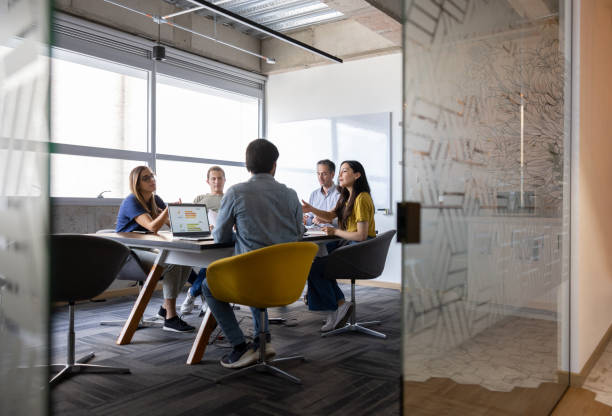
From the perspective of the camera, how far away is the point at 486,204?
75.9 inches

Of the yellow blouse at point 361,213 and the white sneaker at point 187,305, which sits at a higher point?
the yellow blouse at point 361,213

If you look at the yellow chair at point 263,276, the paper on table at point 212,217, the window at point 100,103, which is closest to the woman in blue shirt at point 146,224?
the paper on table at point 212,217

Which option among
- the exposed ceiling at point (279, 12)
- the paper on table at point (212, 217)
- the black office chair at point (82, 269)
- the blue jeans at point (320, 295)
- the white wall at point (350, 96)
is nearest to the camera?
the black office chair at point (82, 269)

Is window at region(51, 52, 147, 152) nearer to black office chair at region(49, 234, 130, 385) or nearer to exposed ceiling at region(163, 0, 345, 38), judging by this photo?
exposed ceiling at region(163, 0, 345, 38)

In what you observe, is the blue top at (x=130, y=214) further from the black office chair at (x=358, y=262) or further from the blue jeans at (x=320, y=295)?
the black office chair at (x=358, y=262)

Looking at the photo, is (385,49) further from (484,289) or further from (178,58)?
(484,289)

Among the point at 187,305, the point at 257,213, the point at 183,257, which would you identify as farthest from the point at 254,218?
the point at 187,305

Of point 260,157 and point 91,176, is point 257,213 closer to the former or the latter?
point 260,157

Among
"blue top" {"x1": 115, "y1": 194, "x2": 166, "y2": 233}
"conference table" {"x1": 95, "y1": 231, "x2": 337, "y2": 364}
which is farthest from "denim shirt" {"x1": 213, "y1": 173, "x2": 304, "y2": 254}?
"blue top" {"x1": 115, "y1": 194, "x2": 166, "y2": 233}

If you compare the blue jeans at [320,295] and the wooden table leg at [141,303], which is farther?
the blue jeans at [320,295]

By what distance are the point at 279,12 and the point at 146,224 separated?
3.77 metres

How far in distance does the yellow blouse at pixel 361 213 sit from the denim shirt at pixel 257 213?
0.96 meters

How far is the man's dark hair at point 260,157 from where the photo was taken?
3.21 metres

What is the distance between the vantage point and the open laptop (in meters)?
3.96
